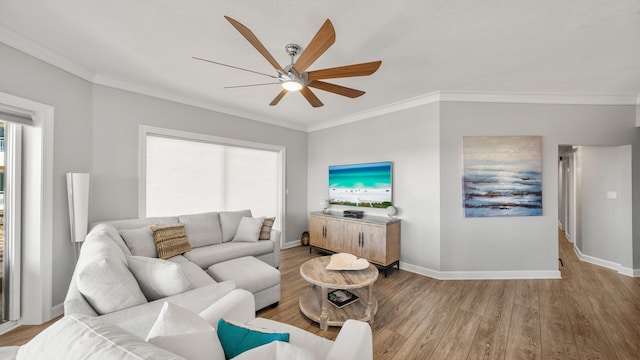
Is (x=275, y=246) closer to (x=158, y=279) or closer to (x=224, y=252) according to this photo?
(x=224, y=252)

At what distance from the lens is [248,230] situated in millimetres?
3416

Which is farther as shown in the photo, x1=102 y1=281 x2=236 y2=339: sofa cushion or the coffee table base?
the coffee table base

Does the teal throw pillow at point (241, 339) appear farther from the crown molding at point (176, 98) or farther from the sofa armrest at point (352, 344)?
the crown molding at point (176, 98)

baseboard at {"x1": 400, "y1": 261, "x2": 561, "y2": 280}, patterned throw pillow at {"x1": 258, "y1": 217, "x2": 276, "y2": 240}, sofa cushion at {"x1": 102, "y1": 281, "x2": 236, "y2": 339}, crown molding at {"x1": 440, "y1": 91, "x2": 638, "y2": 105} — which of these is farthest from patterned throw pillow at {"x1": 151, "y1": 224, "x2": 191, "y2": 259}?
crown molding at {"x1": 440, "y1": 91, "x2": 638, "y2": 105}

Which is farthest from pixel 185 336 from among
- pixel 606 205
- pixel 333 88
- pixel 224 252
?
pixel 606 205

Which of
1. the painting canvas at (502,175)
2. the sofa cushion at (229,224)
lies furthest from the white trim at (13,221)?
the painting canvas at (502,175)

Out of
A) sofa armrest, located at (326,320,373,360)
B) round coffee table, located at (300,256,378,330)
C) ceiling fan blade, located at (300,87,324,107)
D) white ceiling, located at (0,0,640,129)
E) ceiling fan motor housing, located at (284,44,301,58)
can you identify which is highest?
white ceiling, located at (0,0,640,129)

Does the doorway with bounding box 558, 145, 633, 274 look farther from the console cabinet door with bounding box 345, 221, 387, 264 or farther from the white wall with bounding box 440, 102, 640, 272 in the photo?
the console cabinet door with bounding box 345, 221, 387, 264

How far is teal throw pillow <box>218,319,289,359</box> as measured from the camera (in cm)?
96

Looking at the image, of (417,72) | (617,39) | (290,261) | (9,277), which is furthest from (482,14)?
(9,277)

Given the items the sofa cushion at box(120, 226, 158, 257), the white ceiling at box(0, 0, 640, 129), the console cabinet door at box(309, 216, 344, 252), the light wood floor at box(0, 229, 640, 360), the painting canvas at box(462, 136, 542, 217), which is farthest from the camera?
the console cabinet door at box(309, 216, 344, 252)

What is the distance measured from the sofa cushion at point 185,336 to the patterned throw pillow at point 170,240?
6.64 feet

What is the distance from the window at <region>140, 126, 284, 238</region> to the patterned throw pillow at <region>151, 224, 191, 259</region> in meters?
0.63

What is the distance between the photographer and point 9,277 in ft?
7.30
